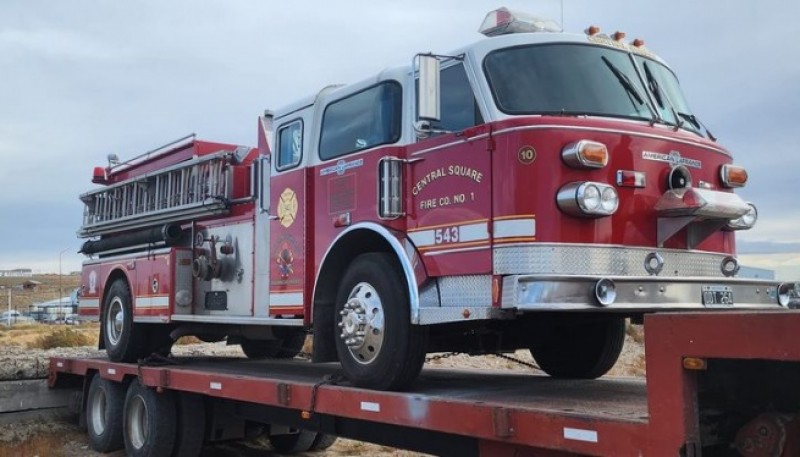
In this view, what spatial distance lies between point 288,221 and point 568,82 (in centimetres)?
295

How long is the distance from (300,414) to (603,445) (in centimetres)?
344

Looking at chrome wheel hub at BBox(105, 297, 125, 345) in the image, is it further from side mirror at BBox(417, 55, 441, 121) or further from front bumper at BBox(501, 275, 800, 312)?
front bumper at BBox(501, 275, 800, 312)

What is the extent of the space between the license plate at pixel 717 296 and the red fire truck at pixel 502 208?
1 centimetres

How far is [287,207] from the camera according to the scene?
283 inches

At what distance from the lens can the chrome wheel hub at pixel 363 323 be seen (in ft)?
18.3

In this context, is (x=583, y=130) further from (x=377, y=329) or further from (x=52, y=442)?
(x=52, y=442)

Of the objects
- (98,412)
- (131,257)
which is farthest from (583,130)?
(98,412)

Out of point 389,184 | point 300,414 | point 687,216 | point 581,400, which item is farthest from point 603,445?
point 300,414

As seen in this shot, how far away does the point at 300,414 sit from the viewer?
6.66 m

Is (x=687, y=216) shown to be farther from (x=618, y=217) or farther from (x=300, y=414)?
(x=300, y=414)

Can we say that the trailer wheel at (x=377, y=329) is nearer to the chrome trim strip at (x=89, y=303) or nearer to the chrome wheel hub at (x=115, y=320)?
the chrome wheel hub at (x=115, y=320)

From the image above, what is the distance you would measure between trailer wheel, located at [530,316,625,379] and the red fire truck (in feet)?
0.05

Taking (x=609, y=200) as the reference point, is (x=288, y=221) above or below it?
above

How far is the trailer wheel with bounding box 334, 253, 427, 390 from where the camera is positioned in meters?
5.35
